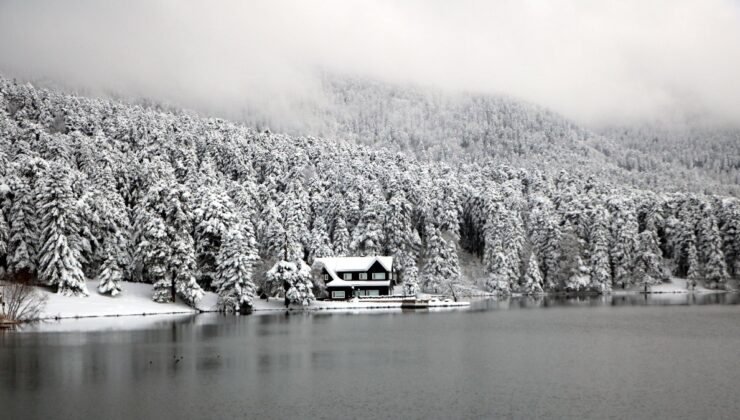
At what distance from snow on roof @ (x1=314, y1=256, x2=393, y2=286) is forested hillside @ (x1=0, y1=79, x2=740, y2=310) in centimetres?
421

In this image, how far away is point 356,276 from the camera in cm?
10669

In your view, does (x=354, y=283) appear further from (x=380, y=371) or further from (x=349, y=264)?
(x=380, y=371)

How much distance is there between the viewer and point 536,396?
31.2 metres

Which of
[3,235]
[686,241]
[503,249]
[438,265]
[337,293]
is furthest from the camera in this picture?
[686,241]

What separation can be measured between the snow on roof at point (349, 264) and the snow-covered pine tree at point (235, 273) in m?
23.1

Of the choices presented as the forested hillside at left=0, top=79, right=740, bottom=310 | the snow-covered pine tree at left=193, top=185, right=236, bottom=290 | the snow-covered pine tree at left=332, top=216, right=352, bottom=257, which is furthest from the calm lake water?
the snow-covered pine tree at left=332, top=216, right=352, bottom=257

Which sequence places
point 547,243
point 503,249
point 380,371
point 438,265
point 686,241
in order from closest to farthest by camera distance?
point 380,371
point 438,265
point 503,249
point 547,243
point 686,241

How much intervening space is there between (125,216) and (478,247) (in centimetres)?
7085

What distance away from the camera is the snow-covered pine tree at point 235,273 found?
3278 inches

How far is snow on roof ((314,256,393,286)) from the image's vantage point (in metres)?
107

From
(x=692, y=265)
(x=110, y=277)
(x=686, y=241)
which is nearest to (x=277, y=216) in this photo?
(x=110, y=277)

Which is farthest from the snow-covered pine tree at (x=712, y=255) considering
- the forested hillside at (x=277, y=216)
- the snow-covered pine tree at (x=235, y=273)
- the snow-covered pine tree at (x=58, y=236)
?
the snow-covered pine tree at (x=58, y=236)

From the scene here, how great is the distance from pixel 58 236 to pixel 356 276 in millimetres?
46316

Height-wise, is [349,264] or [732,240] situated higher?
[732,240]
